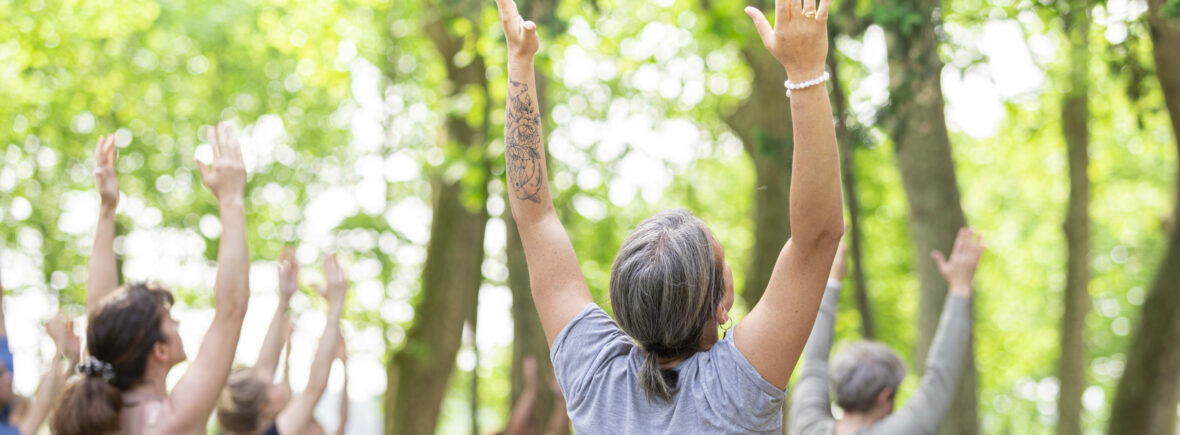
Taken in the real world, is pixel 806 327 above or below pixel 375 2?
below

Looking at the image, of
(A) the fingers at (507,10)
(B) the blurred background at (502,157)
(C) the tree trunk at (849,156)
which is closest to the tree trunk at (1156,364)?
(B) the blurred background at (502,157)

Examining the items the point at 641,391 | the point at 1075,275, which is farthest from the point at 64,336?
the point at 1075,275

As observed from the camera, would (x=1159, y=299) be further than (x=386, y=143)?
No

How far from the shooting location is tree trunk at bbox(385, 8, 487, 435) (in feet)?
39.5

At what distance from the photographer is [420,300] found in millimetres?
12297

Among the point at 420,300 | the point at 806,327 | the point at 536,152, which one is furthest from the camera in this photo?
the point at 420,300

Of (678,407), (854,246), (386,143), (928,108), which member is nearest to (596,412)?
(678,407)

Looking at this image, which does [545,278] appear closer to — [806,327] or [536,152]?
[536,152]

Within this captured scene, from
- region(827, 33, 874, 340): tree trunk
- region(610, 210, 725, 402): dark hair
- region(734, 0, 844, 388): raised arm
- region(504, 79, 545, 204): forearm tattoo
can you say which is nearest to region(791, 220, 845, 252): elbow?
region(734, 0, 844, 388): raised arm

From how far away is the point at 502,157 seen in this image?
7.37 metres

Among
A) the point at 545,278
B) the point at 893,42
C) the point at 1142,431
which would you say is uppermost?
the point at 893,42

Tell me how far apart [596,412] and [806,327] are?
1.57ft

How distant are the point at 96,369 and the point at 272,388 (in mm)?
1489

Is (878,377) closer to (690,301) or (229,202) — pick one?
(690,301)
